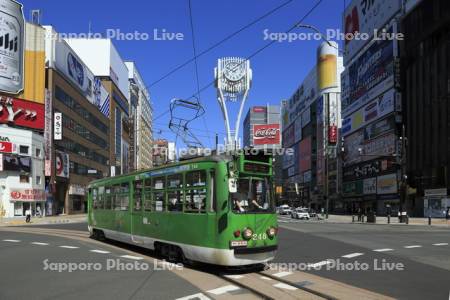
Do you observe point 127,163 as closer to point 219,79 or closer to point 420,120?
point 219,79

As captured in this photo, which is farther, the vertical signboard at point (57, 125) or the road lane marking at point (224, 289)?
the vertical signboard at point (57, 125)

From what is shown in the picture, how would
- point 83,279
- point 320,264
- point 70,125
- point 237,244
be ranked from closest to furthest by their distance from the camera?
point 83,279, point 237,244, point 320,264, point 70,125

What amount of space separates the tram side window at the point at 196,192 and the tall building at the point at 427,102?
175 ft

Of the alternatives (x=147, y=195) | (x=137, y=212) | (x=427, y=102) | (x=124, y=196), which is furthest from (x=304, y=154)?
(x=147, y=195)

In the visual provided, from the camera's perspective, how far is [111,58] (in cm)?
11194

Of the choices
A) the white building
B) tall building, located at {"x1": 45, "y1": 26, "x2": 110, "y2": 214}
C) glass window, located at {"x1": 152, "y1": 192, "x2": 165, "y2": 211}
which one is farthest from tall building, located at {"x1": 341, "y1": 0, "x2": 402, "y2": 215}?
glass window, located at {"x1": 152, "y1": 192, "x2": 165, "y2": 211}

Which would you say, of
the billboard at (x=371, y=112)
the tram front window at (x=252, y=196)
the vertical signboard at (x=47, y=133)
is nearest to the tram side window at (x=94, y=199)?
the tram front window at (x=252, y=196)

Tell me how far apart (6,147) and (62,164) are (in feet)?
46.1

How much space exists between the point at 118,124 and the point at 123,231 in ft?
348

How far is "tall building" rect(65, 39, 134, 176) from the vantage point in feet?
359

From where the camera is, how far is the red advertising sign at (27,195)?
205 feet

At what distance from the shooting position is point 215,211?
41.3ft

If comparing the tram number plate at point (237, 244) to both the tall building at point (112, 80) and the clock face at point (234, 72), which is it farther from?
the tall building at point (112, 80)

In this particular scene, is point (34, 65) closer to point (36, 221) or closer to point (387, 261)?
point (36, 221)
